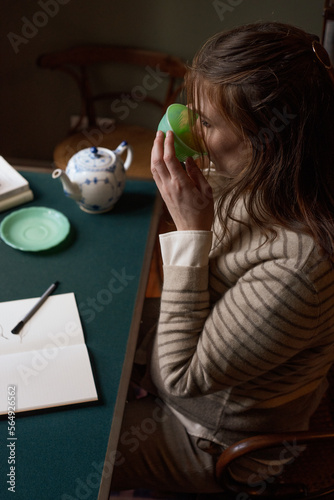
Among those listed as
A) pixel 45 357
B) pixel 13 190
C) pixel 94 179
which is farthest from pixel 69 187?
pixel 45 357

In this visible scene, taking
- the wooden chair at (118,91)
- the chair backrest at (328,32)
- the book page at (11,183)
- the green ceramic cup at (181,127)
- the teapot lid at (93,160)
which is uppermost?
the chair backrest at (328,32)

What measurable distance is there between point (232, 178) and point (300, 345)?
32 cm

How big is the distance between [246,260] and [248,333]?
132 mm

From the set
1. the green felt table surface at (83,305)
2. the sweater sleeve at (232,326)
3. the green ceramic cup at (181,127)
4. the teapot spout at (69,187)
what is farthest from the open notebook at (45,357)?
the green ceramic cup at (181,127)

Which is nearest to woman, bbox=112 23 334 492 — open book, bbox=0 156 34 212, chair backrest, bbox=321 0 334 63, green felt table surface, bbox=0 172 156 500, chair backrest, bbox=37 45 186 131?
green felt table surface, bbox=0 172 156 500

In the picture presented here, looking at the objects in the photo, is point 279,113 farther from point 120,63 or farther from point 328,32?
point 120,63

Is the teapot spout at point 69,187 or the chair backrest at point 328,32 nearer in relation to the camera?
the teapot spout at point 69,187

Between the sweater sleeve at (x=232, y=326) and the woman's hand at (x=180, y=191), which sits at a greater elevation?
the woman's hand at (x=180, y=191)

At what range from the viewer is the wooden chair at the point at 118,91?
88.7 inches

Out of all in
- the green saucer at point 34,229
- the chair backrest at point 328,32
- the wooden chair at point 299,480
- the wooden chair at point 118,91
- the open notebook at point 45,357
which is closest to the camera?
the open notebook at point 45,357

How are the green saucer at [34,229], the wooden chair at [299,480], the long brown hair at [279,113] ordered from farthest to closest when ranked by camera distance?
the green saucer at [34,229] < the wooden chair at [299,480] < the long brown hair at [279,113]

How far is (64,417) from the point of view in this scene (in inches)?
34.4

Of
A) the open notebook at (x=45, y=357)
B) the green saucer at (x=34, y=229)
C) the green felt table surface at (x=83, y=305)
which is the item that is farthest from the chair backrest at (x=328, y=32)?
the open notebook at (x=45, y=357)

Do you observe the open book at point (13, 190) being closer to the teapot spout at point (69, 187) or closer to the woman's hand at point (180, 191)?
the teapot spout at point (69, 187)
